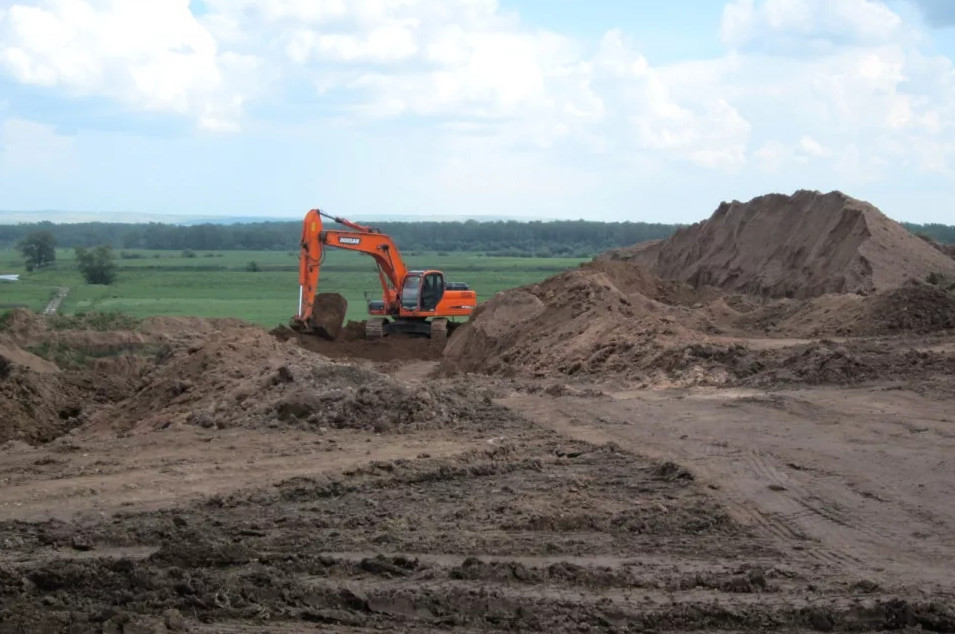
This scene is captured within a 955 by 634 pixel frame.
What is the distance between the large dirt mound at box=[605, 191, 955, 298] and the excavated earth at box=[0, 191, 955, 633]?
9.75 meters

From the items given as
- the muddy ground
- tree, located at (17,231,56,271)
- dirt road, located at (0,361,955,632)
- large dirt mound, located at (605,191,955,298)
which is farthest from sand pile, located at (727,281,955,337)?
tree, located at (17,231,56,271)

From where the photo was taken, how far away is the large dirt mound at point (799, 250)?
1170 inches

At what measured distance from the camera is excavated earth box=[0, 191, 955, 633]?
7.02 meters

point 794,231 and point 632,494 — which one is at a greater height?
point 794,231

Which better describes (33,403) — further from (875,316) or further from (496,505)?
(875,316)

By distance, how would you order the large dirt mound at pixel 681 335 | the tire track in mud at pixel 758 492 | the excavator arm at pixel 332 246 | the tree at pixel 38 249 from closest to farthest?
1. the tire track in mud at pixel 758 492
2. the large dirt mound at pixel 681 335
3. the excavator arm at pixel 332 246
4. the tree at pixel 38 249

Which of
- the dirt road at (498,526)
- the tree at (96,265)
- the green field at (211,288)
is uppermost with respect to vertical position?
the dirt road at (498,526)

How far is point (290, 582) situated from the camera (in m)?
7.32

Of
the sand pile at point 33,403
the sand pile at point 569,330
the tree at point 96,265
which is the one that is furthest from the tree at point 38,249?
the sand pile at point 33,403

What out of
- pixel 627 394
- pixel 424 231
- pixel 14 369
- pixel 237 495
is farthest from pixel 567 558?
pixel 424 231

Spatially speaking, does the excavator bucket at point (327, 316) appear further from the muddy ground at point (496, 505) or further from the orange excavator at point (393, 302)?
the muddy ground at point (496, 505)

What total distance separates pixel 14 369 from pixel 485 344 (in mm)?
9170

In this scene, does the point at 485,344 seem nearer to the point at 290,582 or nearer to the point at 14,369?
the point at 14,369

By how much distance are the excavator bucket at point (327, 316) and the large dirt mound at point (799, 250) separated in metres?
12.4
